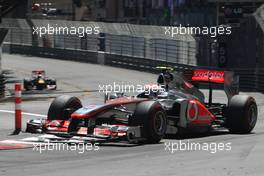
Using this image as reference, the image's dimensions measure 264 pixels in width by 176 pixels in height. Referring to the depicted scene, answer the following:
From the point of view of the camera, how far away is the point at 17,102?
48.1 ft

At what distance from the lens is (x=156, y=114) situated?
12.4 metres

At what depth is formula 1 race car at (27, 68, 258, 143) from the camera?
1226 cm

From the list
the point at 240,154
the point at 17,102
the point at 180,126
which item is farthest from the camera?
the point at 17,102

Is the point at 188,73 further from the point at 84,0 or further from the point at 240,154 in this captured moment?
the point at 84,0

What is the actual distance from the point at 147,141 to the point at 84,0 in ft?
214

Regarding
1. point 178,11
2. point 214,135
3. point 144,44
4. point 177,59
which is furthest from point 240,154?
point 178,11

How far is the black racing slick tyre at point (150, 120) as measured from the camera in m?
12.2

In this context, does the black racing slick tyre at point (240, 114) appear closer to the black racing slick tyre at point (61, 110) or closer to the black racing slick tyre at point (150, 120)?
the black racing slick tyre at point (150, 120)

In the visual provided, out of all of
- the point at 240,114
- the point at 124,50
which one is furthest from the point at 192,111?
the point at 124,50

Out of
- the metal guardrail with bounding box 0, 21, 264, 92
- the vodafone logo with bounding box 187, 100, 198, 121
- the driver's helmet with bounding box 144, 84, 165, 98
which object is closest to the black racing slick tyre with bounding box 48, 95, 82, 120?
the driver's helmet with bounding box 144, 84, 165, 98

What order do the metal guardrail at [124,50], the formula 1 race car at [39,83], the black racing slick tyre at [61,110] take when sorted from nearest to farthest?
the black racing slick tyre at [61,110] < the formula 1 race car at [39,83] < the metal guardrail at [124,50]

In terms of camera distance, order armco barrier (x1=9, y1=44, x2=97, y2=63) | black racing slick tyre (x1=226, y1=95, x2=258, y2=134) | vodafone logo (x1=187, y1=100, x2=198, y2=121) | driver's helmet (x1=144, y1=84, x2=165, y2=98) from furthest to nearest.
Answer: armco barrier (x1=9, y1=44, x2=97, y2=63), black racing slick tyre (x1=226, y1=95, x2=258, y2=134), driver's helmet (x1=144, y1=84, x2=165, y2=98), vodafone logo (x1=187, y1=100, x2=198, y2=121)

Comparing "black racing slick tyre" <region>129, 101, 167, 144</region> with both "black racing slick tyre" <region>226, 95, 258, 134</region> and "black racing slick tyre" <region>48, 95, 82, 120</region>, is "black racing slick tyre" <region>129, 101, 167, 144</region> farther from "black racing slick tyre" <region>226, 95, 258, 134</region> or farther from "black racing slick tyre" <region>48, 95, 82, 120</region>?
"black racing slick tyre" <region>226, 95, 258, 134</region>

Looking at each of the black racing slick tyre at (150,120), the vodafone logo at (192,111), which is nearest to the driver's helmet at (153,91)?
the vodafone logo at (192,111)
